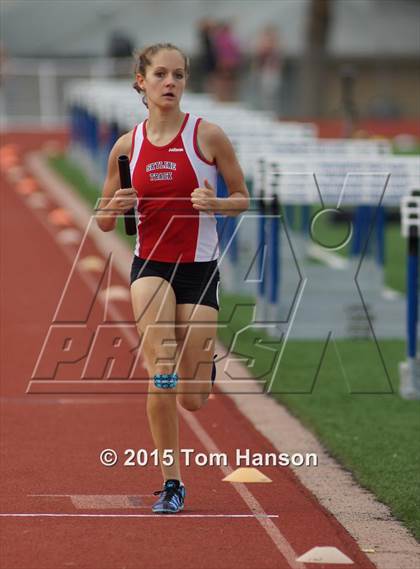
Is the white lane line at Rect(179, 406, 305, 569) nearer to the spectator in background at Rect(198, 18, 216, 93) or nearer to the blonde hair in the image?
the blonde hair

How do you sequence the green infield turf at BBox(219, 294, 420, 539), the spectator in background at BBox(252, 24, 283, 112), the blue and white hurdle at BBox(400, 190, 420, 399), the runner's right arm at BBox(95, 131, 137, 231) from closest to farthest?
the runner's right arm at BBox(95, 131, 137, 231) < the green infield turf at BBox(219, 294, 420, 539) < the blue and white hurdle at BBox(400, 190, 420, 399) < the spectator in background at BBox(252, 24, 283, 112)

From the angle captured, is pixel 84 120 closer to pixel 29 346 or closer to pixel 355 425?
pixel 29 346

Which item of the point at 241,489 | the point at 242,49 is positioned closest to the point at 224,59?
the point at 242,49

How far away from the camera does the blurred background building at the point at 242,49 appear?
41.8 metres

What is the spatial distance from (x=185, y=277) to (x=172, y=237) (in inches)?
8.0

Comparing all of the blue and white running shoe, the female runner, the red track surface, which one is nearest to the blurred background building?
the red track surface

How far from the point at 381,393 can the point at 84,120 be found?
20915 mm

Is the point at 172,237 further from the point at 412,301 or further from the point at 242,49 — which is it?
the point at 242,49

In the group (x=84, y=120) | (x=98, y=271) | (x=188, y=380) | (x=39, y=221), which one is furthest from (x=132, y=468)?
(x=84, y=120)

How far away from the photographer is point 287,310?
46.0 ft

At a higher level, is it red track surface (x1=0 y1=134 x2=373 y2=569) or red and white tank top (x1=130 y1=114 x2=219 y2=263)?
red and white tank top (x1=130 y1=114 x2=219 y2=263)

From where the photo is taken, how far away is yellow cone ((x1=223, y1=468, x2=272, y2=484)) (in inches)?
345

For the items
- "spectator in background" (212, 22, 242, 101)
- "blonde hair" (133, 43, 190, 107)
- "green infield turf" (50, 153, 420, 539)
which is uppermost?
"blonde hair" (133, 43, 190, 107)

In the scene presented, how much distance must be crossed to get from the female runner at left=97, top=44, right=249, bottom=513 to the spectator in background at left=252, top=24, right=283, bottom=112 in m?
31.5
